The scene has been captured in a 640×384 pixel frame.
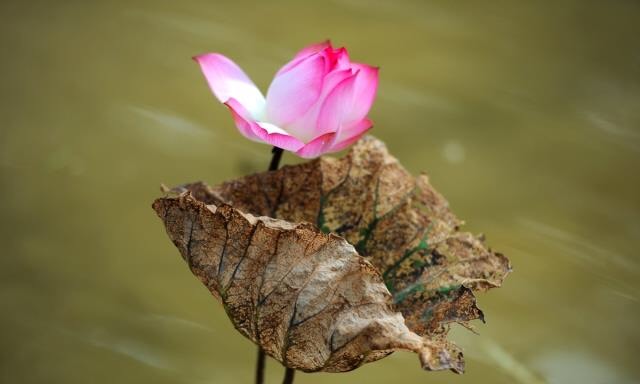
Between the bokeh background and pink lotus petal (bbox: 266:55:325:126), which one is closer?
pink lotus petal (bbox: 266:55:325:126)

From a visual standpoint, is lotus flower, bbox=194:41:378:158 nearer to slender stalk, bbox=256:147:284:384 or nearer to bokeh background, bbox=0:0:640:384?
slender stalk, bbox=256:147:284:384

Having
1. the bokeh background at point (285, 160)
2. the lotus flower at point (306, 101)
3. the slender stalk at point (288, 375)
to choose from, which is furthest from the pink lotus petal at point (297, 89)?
the bokeh background at point (285, 160)

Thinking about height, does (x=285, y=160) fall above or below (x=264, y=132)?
above

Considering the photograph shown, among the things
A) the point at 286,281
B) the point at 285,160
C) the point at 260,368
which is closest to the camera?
the point at 286,281

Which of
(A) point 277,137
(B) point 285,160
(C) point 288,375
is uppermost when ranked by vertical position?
(B) point 285,160

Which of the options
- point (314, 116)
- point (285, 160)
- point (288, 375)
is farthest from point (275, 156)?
point (285, 160)

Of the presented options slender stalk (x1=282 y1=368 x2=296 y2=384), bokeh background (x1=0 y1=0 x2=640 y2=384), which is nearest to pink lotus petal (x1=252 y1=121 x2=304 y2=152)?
slender stalk (x1=282 y1=368 x2=296 y2=384)

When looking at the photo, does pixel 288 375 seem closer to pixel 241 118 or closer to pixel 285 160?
pixel 241 118
